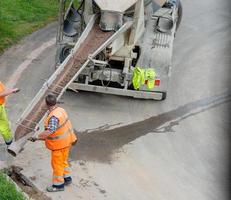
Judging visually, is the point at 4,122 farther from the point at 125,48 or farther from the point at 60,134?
the point at 125,48

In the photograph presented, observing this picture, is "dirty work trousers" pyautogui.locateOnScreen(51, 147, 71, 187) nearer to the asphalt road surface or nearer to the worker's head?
the asphalt road surface

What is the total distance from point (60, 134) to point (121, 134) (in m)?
2.30

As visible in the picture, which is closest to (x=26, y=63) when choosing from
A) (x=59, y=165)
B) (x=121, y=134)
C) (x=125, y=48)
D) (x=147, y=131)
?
(x=125, y=48)

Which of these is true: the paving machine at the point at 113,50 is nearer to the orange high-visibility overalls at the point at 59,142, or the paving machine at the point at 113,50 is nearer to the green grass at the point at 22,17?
the orange high-visibility overalls at the point at 59,142

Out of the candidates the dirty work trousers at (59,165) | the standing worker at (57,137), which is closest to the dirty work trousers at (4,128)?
the standing worker at (57,137)

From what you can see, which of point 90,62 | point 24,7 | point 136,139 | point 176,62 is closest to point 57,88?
point 90,62

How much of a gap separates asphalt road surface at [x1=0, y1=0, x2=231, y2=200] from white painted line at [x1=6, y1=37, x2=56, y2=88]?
0.02 metres

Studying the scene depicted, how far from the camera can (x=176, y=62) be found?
14.0 m

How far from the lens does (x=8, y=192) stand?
28.4 feet

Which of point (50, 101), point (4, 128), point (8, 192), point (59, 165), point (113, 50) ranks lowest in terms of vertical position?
point (8, 192)

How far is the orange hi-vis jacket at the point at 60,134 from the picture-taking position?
8914 millimetres

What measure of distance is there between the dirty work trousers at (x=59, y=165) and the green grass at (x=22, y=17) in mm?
5084

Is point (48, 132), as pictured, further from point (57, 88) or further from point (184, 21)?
point (184, 21)

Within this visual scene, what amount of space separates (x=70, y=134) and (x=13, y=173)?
3.93 ft
